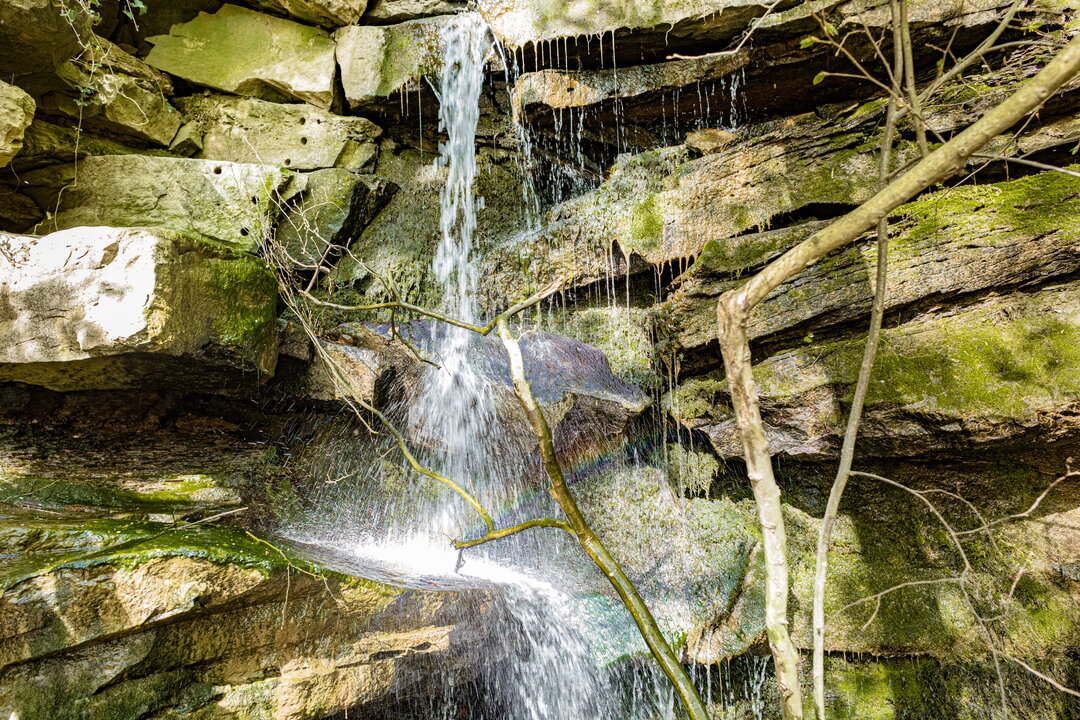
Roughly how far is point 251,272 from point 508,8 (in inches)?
166

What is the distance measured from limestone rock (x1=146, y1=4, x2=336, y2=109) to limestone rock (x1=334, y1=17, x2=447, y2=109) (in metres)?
0.23

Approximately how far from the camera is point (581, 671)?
11.9 ft

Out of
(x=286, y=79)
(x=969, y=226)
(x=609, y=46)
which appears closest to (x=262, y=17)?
(x=286, y=79)

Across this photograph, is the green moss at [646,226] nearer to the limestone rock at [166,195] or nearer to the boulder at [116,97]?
the limestone rock at [166,195]

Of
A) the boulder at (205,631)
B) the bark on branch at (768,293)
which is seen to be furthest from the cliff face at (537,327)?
the bark on branch at (768,293)

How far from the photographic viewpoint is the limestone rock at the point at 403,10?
709 centimetres

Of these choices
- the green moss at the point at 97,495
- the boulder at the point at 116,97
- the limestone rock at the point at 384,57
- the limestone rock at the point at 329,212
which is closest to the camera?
the green moss at the point at 97,495

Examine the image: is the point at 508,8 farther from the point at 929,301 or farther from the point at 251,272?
the point at 929,301

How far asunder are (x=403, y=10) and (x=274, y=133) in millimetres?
2359

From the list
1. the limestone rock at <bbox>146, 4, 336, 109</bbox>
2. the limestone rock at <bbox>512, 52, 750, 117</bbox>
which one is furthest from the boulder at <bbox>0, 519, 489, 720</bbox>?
the limestone rock at <bbox>146, 4, 336, 109</bbox>

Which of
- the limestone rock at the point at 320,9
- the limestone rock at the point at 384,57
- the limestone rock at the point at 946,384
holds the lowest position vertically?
the limestone rock at the point at 946,384

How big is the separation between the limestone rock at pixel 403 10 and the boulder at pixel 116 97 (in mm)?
2588

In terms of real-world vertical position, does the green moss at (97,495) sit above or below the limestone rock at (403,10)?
below

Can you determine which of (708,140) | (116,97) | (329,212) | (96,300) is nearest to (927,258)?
(708,140)
